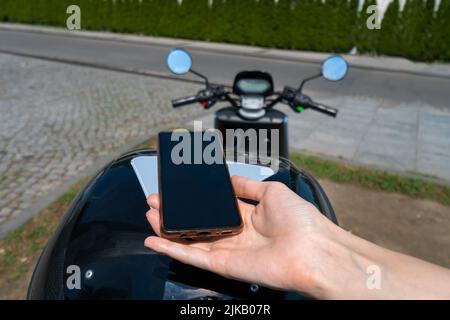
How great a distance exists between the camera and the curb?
12.3 meters

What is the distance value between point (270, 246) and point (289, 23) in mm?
15698

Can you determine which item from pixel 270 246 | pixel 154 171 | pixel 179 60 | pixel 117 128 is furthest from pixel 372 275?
pixel 117 128

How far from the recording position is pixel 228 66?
475 inches

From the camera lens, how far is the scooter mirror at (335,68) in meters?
2.54

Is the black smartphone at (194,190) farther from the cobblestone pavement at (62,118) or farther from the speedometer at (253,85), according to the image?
the cobblestone pavement at (62,118)

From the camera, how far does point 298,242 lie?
1.32m

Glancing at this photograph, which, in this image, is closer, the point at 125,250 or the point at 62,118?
the point at 125,250

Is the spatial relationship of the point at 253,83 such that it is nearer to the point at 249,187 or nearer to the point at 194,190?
the point at 249,187

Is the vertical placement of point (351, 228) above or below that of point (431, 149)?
below

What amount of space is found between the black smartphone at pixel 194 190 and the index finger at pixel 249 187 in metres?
0.11

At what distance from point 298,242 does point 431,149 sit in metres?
5.43

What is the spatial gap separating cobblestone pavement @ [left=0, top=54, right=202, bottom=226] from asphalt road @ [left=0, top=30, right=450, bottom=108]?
5.47ft

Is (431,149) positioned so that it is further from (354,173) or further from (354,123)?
(354,173)

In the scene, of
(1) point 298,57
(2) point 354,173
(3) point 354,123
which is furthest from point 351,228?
(1) point 298,57
